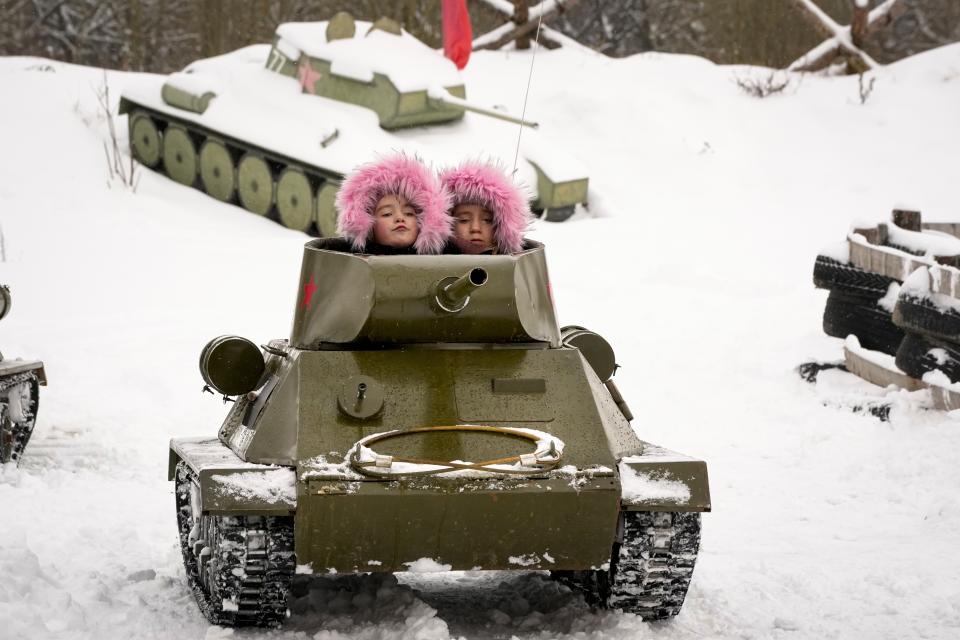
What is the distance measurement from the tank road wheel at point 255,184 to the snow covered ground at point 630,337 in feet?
0.97

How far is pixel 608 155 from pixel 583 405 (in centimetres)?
1553

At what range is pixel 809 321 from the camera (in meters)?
12.9

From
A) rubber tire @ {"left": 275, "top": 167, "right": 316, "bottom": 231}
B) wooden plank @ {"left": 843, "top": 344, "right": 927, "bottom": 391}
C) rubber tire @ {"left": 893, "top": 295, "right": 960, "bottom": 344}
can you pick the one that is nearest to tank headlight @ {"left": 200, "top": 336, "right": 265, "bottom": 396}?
rubber tire @ {"left": 893, "top": 295, "right": 960, "bottom": 344}

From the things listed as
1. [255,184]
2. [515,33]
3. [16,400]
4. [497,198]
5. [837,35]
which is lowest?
[16,400]

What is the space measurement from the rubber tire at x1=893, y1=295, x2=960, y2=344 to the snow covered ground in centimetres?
49

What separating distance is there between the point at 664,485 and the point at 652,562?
332 mm

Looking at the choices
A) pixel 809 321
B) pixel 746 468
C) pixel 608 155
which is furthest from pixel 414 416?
pixel 608 155

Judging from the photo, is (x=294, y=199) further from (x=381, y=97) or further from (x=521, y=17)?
(x=521, y=17)

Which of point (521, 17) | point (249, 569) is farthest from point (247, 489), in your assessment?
point (521, 17)

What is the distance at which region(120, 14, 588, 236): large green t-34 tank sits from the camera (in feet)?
54.1

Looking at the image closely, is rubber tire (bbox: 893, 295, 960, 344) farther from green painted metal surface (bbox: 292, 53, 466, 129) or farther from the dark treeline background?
the dark treeline background

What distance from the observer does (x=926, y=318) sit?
928 cm

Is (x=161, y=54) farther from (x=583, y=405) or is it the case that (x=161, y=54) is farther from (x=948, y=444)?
(x=583, y=405)

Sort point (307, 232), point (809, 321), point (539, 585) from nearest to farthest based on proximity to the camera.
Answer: point (539, 585)
point (809, 321)
point (307, 232)
